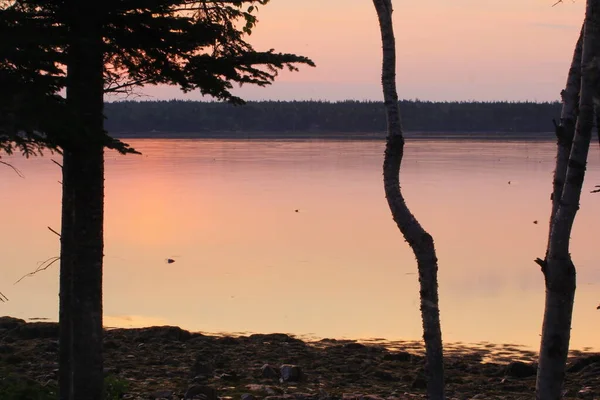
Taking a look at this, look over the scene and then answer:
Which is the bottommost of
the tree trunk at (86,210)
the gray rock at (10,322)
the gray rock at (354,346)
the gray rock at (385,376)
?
the gray rock at (10,322)

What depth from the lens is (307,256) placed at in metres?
27.7

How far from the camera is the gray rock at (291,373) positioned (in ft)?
42.7

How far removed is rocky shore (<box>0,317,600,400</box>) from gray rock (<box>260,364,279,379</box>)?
0.02 m

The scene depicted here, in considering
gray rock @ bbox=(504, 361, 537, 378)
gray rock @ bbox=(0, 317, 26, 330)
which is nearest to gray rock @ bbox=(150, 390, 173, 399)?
gray rock @ bbox=(504, 361, 537, 378)

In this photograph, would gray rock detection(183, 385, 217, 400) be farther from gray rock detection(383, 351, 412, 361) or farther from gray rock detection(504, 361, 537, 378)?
gray rock detection(504, 361, 537, 378)

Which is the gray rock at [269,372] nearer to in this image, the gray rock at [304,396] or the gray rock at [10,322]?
the gray rock at [304,396]

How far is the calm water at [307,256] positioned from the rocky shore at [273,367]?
1506 millimetres

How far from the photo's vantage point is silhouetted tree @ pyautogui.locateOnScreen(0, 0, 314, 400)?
8.44 metres

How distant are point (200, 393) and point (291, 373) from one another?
7.09 feet

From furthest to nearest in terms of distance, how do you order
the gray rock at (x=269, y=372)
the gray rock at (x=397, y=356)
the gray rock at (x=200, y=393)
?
the gray rock at (x=397, y=356) → the gray rock at (x=269, y=372) → the gray rock at (x=200, y=393)

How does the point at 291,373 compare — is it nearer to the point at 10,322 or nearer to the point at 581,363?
the point at 581,363

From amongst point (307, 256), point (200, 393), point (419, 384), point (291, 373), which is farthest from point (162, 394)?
point (307, 256)

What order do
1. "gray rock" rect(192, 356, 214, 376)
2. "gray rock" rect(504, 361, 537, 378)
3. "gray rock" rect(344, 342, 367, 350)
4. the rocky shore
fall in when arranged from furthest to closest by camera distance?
"gray rock" rect(344, 342, 367, 350) → "gray rock" rect(504, 361, 537, 378) → "gray rock" rect(192, 356, 214, 376) → the rocky shore

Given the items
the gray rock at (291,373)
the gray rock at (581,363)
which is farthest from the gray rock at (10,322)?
the gray rock at (581,363)
